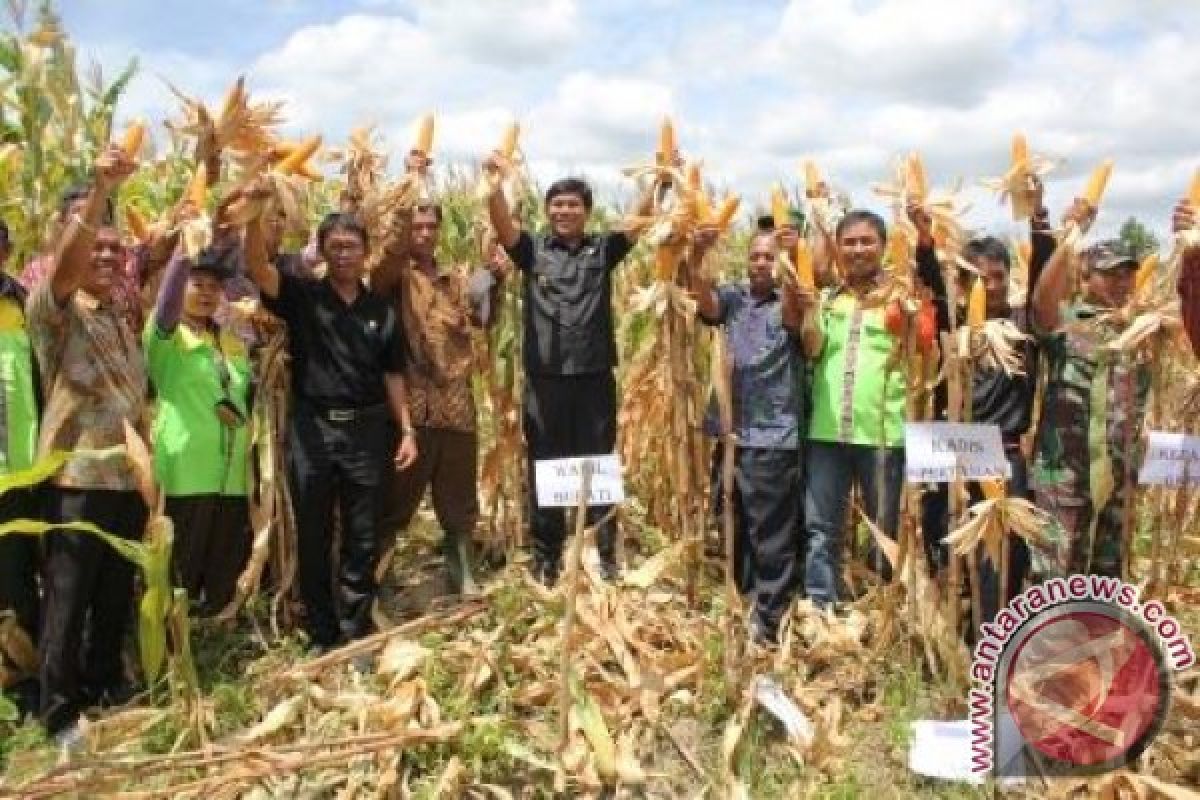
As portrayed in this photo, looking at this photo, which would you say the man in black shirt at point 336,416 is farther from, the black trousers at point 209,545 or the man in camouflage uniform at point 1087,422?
the man in camouflage uniform at point 1087,422

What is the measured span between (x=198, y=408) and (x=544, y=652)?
154 cm

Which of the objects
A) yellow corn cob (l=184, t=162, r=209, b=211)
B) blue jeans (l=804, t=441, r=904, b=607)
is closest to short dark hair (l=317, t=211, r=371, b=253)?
yellow corn cob (l=184, t=162, r=209, b=211)

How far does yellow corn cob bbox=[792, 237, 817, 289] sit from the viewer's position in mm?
3832

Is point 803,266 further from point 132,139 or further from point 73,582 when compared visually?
point 73,582

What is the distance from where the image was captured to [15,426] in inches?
139

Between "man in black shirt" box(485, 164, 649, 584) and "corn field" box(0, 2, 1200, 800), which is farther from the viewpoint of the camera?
"man in black shirt" box(485, 164, 649, 584)

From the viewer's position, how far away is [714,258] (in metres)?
4.13

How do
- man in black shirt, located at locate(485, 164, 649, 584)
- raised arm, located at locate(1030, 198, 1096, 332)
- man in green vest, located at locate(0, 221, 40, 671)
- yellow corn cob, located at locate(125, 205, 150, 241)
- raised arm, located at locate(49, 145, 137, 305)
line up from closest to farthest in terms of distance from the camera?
raised arm, located at locate(49, 145, 137, 305) → raised arm, located at locate(1030, 198, 1096, 332) → man in green vest, located at locate(0, 221, 40, 671) → yellow corn cob, located at locate(125, 205, 150, 241) → man in black shirt, located at locate(485, 164, 649, 584)

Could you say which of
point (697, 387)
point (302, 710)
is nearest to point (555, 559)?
point (697, 387)

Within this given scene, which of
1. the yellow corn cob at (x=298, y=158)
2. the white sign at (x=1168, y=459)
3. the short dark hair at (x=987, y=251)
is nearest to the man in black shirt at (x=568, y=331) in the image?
the yellow corn cob at (x=298, y=158)

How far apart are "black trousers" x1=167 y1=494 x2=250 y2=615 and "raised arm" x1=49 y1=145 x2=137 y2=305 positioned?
96 centimetres

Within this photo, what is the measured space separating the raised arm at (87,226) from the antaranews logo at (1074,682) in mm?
2952

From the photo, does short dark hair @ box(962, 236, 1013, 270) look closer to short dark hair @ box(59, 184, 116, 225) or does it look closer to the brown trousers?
the brown trousers

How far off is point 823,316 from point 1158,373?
119 centimetres
